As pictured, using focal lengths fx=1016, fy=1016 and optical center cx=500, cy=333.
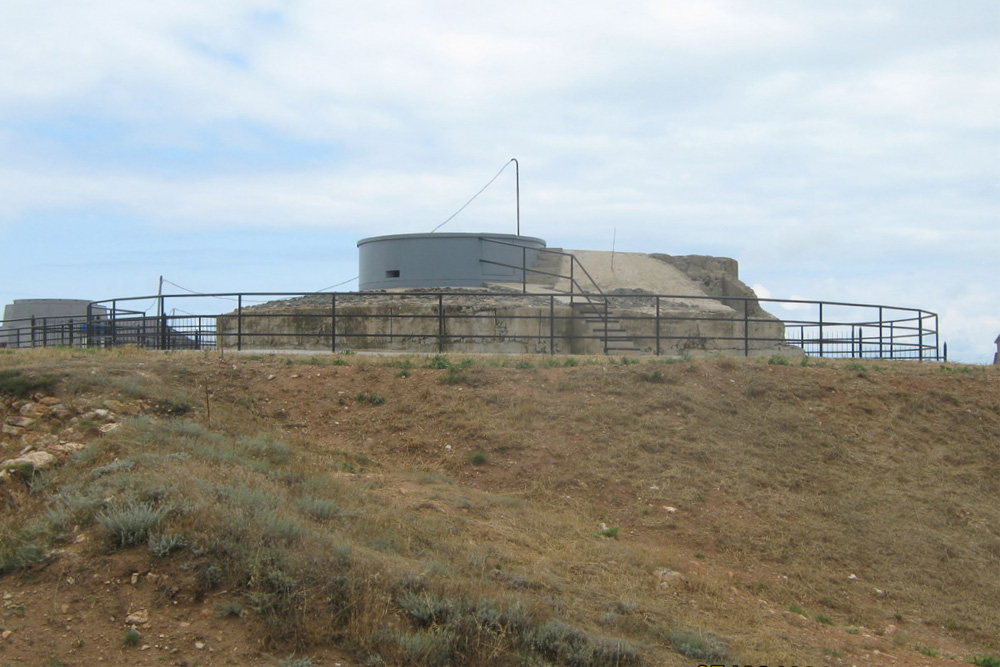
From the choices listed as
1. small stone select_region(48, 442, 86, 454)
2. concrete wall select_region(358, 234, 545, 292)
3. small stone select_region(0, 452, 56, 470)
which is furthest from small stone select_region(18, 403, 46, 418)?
concrete wall select_region(358, 234, 545, 292)

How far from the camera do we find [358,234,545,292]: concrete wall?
26172mm

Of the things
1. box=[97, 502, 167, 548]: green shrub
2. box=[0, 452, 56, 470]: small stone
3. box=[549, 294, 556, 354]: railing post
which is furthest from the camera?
box=[549, 294, 556, 354]: railing post

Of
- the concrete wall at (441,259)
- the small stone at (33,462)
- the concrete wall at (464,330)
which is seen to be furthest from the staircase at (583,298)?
the small stone at (33,462)

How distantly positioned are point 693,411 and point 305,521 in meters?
7.13

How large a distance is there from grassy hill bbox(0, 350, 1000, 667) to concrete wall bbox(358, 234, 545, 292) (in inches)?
383

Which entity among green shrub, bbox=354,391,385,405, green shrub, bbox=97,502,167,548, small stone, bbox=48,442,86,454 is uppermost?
green shrub, bbox=354,391,385,405

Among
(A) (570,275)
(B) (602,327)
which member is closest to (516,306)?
(B) (602,327)

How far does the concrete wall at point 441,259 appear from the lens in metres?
26.2

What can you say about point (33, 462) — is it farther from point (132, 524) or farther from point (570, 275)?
point (570, 275)

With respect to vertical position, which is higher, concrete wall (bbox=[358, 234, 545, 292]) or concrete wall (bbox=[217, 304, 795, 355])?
concrete wall (bbox=[358, 234, 545, 292])

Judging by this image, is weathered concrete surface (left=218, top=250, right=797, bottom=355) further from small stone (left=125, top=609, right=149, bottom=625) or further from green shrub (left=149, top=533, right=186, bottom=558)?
small stone (left=125, top=609, right=149, bottom=625)

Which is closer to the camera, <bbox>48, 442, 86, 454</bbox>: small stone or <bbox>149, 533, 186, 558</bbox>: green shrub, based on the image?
<bbox>149, 533, 186, 558</bbox>: green shrub

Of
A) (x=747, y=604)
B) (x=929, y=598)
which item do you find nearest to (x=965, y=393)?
(x=929, y=598)

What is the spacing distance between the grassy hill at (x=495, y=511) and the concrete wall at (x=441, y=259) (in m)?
9.74
